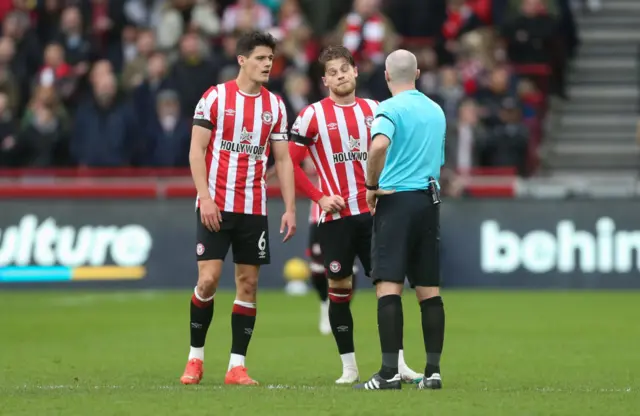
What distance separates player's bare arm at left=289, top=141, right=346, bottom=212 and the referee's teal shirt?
0.90 meters

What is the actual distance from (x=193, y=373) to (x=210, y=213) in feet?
3.69

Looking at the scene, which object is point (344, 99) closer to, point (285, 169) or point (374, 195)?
point (285, 169)

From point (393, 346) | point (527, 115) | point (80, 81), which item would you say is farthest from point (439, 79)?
point (393, 346)

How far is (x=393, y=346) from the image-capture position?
908cm

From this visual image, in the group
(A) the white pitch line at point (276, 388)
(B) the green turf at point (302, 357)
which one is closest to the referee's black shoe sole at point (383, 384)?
(B) the green turf at point (302, 357)

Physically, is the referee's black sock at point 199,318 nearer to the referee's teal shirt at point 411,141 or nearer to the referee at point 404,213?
the referee at point 404,213

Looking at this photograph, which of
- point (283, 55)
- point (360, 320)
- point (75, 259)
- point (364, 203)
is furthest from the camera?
point (283, 55)

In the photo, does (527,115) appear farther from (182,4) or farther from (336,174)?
(336,174)

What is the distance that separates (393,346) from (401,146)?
1.27 metres

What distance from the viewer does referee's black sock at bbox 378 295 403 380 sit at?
29.8 ft

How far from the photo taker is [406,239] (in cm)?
915

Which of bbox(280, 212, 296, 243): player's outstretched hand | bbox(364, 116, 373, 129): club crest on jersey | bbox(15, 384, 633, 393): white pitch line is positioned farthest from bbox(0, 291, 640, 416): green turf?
bbox(364, 116, 373, 129): club crest on jersey

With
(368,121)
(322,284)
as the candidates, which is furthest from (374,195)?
(322,284)

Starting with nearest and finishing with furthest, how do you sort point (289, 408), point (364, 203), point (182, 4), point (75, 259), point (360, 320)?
point (289, 408) < point (364, 203) < point (360, 320) < point (75, 259) < point (182, 4)
